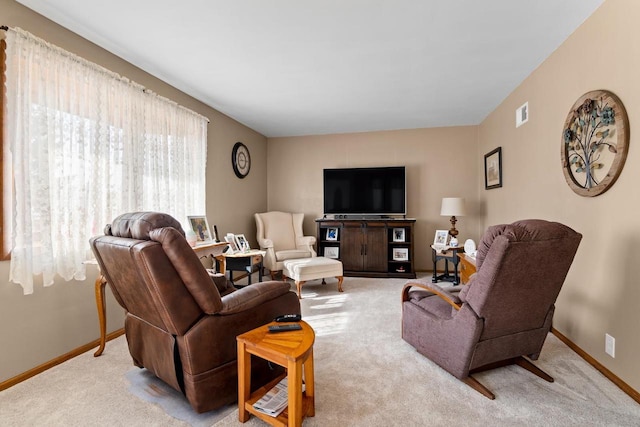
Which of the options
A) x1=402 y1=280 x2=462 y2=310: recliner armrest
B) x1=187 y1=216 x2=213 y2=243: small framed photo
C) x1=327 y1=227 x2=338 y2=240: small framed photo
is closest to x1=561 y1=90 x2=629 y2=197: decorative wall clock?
x1=402 y1=280 x2=462 y2=310: recliner armrest

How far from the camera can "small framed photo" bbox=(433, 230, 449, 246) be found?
15.8 ft

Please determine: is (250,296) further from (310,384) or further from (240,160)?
(240,160)

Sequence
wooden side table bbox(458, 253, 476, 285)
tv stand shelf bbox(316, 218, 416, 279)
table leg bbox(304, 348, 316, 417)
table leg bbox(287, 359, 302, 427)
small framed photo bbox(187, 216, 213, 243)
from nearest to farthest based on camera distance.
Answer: table leg bbox(287, 359, 302, 427), table leg bbox(304, 348, 316, 417), wooden side table bbox(458, 253, 476, 285), small framed photo bbox(187, 216, 213, 243), tv stand shelf bbox(316, 218, 416, 279)

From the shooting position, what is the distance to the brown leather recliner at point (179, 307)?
153 cm

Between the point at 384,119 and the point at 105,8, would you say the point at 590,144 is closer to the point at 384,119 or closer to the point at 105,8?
the point at 384,119

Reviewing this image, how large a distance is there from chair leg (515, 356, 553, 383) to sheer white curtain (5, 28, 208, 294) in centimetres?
330

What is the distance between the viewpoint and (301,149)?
589 cm

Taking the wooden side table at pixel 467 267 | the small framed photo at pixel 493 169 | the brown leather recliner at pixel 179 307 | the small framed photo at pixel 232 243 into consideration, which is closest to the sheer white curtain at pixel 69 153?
the brown leather recliner at pixel 179 307

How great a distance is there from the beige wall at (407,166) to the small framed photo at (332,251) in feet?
1.95

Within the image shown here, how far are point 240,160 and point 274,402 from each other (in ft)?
13.0

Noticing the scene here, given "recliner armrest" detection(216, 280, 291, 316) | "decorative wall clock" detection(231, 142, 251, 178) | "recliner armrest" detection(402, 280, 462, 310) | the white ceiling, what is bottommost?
"recliner armrest" detection(402, 280, 462, 310)

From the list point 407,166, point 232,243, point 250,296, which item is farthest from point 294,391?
point 407,166

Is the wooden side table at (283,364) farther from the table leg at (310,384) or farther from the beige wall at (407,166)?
the beige wall at (407,166)

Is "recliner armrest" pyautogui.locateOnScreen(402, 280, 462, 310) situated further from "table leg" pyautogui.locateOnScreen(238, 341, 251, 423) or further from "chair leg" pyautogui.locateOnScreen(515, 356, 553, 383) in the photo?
"table leg" pyautogui.locateOnScreen(238, 341, 251, 423)
